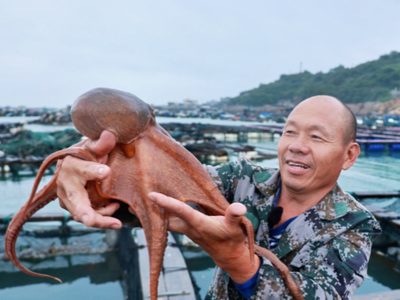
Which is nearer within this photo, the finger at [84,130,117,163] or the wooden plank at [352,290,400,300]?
the finger at [84,130,117,163]

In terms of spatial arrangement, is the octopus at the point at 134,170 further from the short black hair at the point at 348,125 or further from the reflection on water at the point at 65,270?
the reflection on water at the point at 65,270

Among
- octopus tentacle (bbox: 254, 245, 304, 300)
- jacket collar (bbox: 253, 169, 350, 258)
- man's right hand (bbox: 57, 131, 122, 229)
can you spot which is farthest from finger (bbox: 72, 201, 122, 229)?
jacket collar (bbox: 253, 169, 350, 258)

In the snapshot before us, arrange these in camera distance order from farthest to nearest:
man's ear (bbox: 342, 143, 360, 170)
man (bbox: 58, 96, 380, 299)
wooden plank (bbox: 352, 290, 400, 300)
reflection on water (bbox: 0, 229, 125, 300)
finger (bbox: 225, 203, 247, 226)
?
reflection on water (bbox: 0, 229, 125, 300) < wooden plank (bbox: 352, 290, 400, 300) < man's ear (bbox: 342, 143, 360, 170) < man (bbox: 58, 96, 380, 299) < finger (bbox: 225, 203, 247, 226)

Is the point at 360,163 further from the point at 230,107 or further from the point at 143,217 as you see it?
the point at 230,107

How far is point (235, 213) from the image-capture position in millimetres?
1219

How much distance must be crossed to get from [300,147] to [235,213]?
91cm

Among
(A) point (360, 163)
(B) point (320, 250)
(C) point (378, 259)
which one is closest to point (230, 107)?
(A) point (360, 163)

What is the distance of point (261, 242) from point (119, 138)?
1251 millimetres

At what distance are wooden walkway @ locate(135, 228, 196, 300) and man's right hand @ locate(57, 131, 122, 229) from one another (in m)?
2.65

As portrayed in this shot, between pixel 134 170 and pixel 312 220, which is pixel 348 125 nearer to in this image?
pixel 312 220

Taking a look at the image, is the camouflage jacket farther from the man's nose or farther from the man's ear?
the man's nose

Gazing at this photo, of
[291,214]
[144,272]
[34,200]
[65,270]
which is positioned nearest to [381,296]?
[291,214]

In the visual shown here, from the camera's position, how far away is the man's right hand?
130 cm

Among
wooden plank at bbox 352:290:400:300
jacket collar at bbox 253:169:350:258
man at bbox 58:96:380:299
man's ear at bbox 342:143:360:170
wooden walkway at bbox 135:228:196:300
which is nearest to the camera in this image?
man at bbox 58:96:380:299
